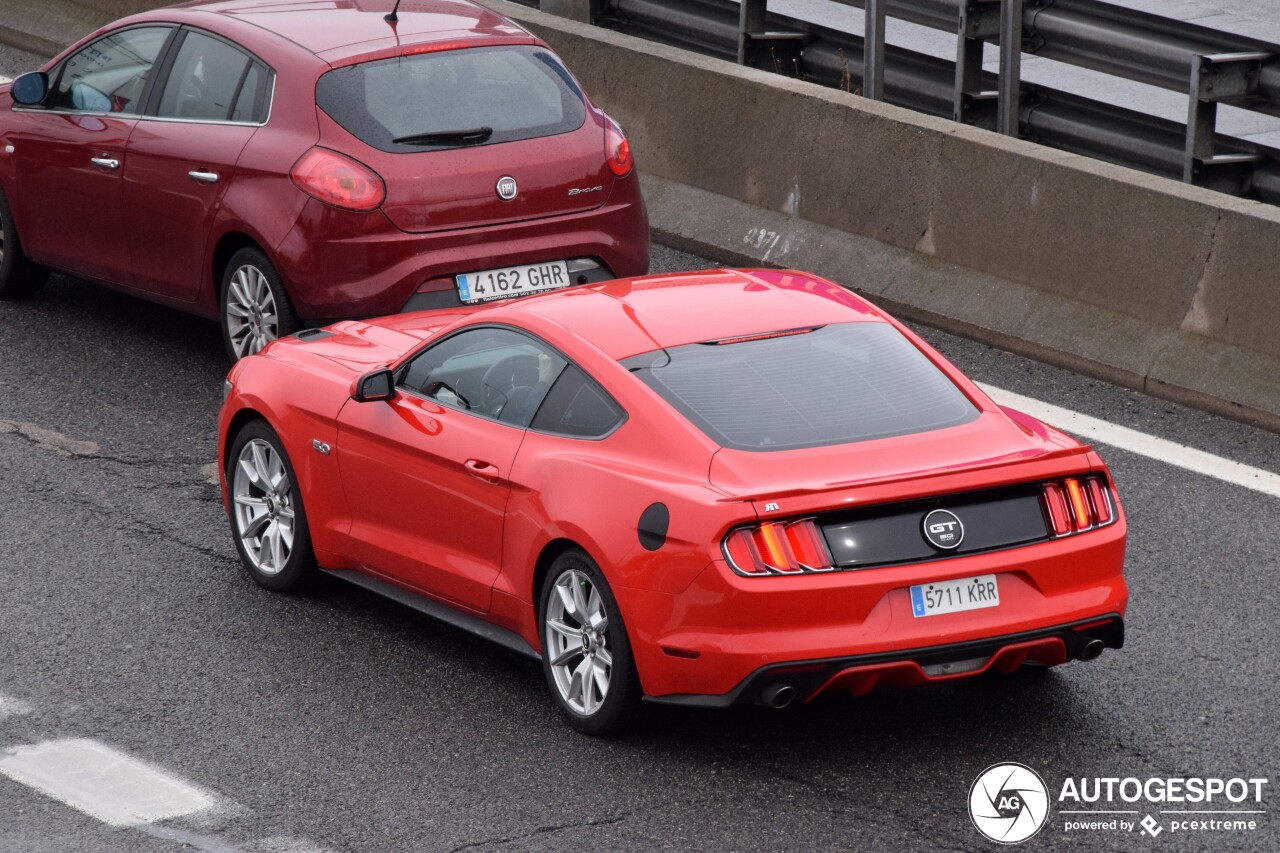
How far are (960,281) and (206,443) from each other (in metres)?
4.06

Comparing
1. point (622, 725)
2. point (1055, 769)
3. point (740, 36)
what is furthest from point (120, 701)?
point (740, 36)

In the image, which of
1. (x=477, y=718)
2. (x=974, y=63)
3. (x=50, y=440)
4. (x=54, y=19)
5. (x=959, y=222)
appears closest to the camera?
(x=477, y=718)

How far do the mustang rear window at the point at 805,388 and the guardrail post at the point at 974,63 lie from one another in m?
5.23

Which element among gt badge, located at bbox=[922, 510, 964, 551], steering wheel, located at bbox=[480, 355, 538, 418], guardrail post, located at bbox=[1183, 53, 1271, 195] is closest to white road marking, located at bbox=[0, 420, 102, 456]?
steering wheel, located at bbox=[480, 355, 538, 418]

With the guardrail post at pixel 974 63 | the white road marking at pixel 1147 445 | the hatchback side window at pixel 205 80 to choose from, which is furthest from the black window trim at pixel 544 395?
the guardrail post at pixel 974 63

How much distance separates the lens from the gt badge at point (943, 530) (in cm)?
616

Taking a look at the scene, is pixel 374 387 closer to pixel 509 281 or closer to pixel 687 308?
pixel 687 308

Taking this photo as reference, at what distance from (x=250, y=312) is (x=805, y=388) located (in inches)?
163

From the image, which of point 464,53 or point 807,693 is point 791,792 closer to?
point 807,693

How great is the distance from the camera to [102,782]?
21.0ft

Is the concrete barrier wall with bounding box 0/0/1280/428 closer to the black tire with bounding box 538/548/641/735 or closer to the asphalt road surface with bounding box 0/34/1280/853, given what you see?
the asphalt road surface with bounding box 0/34/1280/853

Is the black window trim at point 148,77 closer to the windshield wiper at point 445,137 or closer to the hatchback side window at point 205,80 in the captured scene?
the hatchback side window at point 205,80

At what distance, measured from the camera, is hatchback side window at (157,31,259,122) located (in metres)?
10.1

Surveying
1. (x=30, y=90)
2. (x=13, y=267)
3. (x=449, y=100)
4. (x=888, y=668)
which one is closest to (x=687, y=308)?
(x=888, y=668)
